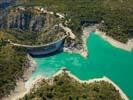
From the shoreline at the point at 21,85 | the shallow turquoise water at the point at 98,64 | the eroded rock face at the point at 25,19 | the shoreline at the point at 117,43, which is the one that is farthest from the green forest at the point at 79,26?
the eroded rock face at the point at 25,19

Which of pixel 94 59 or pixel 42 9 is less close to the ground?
pixel 42 9

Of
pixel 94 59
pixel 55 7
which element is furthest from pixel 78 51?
pixel 55 7

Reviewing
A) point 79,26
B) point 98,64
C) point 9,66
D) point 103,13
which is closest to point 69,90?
point 9,66

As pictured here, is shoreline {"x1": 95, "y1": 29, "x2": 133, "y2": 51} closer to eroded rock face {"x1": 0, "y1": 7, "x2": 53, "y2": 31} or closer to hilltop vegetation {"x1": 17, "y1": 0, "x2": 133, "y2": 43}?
hilltop vegetation {"x1": 17, "y1": 0, "x2": 133, "y2": 43}

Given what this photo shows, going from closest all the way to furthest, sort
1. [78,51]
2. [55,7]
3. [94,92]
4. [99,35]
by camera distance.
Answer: [94,92]
[78,51]
[99,35]
[55,7]

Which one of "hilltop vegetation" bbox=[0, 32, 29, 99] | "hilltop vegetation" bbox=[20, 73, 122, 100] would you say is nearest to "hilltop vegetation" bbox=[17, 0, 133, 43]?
"hilltop vegetation" bbox=[0, 32, 29, 99]

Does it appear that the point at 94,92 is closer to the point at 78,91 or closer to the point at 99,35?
the point at 78,91

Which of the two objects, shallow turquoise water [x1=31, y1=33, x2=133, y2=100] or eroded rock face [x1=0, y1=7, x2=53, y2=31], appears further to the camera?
eroded rock face [x1=0, y1=7, x2=53, y2=31]
